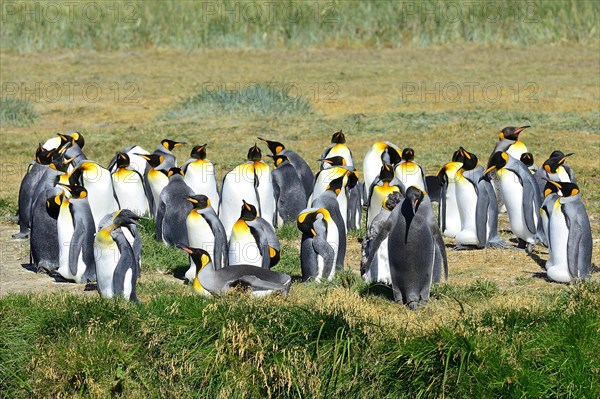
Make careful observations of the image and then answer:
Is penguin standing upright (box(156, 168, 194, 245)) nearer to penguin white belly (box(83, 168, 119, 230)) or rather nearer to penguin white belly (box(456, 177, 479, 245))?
penguin white belly (box(83, 168, 119, 230))

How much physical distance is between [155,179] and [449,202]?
3.29 m

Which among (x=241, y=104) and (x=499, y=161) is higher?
(x=241, y=104)

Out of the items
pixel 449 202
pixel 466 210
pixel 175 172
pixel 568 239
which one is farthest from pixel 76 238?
pixel 568 239

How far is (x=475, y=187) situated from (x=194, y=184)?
3084mm

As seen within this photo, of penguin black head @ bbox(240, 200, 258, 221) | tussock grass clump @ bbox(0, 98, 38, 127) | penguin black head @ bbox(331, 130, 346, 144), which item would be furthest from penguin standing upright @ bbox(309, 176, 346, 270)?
tussock grass clump @ bbox(0, 98, 38, 127)

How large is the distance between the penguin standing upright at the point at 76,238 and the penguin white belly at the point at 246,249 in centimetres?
131

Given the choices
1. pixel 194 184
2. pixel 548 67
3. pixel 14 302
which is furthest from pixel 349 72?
pixel 14 302

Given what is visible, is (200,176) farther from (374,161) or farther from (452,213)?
(452,213)

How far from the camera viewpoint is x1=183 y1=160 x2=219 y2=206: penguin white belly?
11312 mm

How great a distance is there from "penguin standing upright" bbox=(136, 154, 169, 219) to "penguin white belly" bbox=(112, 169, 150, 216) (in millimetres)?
139

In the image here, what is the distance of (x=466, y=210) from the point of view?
10.8 meters

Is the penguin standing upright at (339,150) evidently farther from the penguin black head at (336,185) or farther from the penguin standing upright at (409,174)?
the penguin black head at (336,185)

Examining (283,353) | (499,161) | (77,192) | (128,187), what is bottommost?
(283,353)

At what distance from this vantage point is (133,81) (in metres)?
24.1
